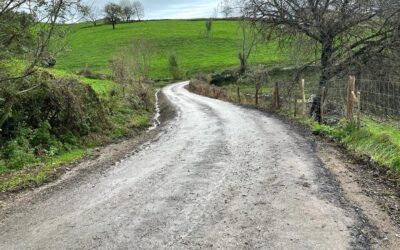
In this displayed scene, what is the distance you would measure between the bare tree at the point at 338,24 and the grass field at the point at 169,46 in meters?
40.4

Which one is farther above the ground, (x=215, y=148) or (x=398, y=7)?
(x=398, y=7)

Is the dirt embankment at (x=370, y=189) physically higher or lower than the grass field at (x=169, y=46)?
lower

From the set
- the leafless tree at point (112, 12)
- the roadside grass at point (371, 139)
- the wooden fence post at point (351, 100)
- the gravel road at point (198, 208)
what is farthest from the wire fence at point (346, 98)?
the leafless tree at point (112, 12)

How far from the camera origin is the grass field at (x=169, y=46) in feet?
230

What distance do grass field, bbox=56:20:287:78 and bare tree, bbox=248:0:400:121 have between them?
133 ft

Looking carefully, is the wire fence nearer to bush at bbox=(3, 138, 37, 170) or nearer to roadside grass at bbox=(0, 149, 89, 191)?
roadside grass at bbox=(0, 149, 89, 191)

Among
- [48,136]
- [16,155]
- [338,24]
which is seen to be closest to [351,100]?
[338,24]

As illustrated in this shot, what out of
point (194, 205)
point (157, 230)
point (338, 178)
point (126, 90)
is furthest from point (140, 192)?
point (126, 90)

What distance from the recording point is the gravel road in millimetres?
5511

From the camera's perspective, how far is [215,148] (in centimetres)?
1174

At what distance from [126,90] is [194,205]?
22036 mm

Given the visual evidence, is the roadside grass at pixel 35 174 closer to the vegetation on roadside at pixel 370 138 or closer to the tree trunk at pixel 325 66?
the vegetation on roadside at pixel 370 138

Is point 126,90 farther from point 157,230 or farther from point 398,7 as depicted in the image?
point 157,230

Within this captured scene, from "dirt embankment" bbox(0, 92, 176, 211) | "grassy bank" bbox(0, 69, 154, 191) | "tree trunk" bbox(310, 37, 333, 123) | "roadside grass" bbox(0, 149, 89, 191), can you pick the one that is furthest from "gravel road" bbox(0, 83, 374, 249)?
"tree trunk" bbox(310, 37, 333, 123)
